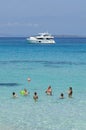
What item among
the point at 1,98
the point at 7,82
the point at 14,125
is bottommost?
the point at 14,125

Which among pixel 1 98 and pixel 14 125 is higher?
pixel 1 98

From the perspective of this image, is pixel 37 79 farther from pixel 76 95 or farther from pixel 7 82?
pixel 76 95

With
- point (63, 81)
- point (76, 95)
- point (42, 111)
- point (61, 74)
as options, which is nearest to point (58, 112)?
point (42, 111)

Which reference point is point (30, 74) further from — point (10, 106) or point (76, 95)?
point (10, 106)

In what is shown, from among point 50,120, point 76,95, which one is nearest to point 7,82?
point 76,95

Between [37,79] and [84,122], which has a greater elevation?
[37,79]

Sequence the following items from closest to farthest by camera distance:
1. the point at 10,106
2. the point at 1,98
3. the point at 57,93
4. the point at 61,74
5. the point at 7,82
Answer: the point at 10,106, the point at 1,98, the point at 57,93, the point at 7,82, the point at 61,74

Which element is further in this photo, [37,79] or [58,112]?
[37,79]

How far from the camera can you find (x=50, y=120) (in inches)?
986

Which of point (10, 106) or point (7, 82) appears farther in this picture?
point (7, 82)

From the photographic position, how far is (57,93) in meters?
34.3

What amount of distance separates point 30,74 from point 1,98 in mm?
16729

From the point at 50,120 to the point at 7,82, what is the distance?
17037 mm

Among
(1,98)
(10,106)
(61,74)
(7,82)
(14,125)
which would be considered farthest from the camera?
(61,74)
